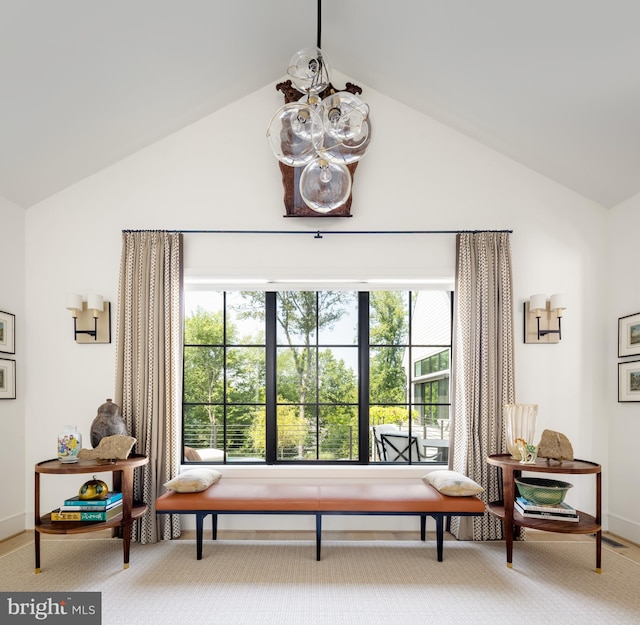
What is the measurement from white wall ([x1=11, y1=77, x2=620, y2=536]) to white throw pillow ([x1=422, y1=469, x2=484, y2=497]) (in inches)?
38.1

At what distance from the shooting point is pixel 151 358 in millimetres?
4051

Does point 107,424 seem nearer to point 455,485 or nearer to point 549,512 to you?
point 455,485

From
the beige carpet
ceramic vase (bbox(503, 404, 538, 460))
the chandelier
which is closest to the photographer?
the chandelier

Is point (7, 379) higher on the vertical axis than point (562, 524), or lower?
higher

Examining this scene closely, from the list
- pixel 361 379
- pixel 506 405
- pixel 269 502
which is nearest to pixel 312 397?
pixel 361 379

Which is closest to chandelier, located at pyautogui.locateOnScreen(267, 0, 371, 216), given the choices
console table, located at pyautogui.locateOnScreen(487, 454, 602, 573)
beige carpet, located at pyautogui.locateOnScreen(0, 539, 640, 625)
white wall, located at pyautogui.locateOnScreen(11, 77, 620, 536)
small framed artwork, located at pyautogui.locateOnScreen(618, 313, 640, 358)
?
white wall, located at pyautogui.locateOnScreen(11, 77, 620, 536)

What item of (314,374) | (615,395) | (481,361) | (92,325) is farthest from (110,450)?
(615,395)

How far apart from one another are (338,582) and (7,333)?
9.94 ft

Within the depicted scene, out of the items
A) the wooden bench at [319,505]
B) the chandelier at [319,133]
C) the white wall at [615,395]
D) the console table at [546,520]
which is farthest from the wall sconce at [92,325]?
the white wall at [615,395]

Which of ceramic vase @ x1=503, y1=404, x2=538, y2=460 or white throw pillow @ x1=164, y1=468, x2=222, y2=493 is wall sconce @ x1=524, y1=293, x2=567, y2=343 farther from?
white throw pillow @ x1=164, y1=468, x2=222, y2=493

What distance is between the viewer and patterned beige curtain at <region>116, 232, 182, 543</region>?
3959 mm

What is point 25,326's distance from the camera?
4.20 m

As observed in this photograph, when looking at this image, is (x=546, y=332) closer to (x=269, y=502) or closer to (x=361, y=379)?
(x=361, y=379)

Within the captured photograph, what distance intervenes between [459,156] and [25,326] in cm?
381
